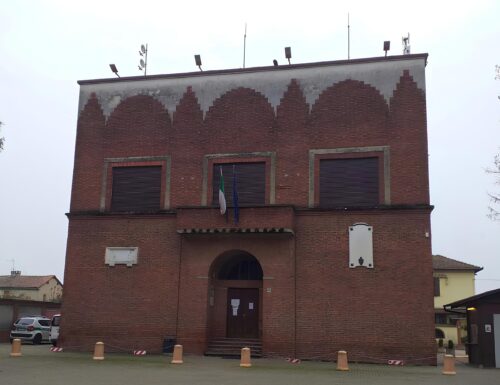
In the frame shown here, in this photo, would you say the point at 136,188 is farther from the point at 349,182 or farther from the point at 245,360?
the point at 245,360

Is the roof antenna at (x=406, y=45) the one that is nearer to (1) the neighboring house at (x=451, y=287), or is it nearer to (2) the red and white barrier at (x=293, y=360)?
(2) the red and white barrier at (x=293, y=360)

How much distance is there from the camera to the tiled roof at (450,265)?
5503 centimetres

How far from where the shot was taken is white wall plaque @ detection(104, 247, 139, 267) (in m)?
25.8

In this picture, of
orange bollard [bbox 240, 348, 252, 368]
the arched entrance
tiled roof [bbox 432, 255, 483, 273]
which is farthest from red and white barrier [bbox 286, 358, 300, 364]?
tiled roof [bbox 432, 255, 483, 273]

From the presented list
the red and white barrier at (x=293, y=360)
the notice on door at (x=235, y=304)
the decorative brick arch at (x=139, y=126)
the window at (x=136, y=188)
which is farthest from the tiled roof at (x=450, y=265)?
the decorative brick arch at (x=139, y=126)

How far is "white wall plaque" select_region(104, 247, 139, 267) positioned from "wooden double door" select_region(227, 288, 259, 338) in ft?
14.4

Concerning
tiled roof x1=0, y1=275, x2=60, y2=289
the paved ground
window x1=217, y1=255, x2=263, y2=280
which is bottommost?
the paved ground

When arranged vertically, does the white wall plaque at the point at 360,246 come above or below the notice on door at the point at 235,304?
above

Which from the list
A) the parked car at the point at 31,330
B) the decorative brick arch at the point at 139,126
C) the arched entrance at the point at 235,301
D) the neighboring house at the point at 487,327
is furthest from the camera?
the parked car at the point at 31,330

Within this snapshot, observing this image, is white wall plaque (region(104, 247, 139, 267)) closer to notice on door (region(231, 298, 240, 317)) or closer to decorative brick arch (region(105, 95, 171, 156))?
decorative brick arch (region(105, 95, 171, 156))

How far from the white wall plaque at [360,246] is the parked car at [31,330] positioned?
812 inches

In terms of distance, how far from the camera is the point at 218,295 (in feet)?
84.2

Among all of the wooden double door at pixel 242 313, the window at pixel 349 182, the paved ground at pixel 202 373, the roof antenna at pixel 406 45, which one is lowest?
the paved ground at pixel 202 373

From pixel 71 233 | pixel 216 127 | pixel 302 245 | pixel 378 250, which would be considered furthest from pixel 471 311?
pixel 71 233
